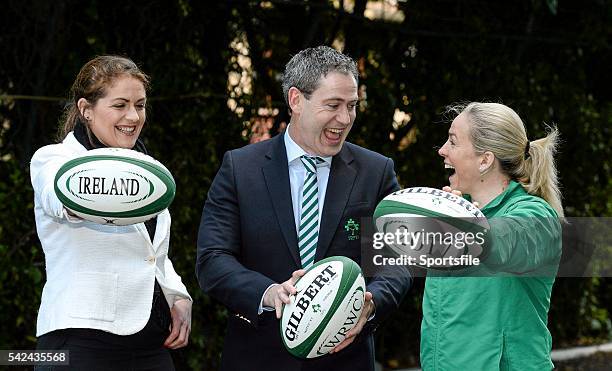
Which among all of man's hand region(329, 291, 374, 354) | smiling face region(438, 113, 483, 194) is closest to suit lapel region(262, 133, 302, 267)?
man's hand region(329, 291, 374, 354)

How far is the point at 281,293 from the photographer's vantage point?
3.56 metres

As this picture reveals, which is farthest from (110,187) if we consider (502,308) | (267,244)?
(502,308)

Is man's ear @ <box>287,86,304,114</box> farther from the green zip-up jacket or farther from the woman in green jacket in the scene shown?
the green zip-up jacket

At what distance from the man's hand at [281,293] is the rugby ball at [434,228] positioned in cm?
36

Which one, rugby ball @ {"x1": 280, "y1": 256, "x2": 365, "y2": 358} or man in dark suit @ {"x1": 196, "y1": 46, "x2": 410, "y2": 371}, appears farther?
man in dark suit @ {"x1": 196, "y1": 46, "x2": 410, "y2": 371}

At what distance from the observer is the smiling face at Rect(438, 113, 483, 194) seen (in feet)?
12.3

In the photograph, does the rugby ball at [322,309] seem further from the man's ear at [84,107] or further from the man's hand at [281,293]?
the man's ear at [84,107]

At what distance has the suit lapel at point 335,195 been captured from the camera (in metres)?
3.86

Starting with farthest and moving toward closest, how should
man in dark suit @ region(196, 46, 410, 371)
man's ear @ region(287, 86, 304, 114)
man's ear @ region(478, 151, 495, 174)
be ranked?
man's ear @ region(287, 86, 304, 114), man in dark suit @ region(196, 46, 410, 371), man's ear @ region(478, 151, 495, 174)

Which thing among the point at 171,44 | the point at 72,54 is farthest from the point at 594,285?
the point at 72,54

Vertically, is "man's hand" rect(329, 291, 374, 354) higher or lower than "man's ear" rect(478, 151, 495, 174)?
lower

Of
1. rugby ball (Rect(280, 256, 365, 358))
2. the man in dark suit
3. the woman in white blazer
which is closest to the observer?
rugby ball (Rect(280, 256, 365, 358))

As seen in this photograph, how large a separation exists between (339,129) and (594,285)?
5.08 metres

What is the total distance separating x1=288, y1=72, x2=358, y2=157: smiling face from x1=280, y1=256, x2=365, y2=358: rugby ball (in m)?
0.57
